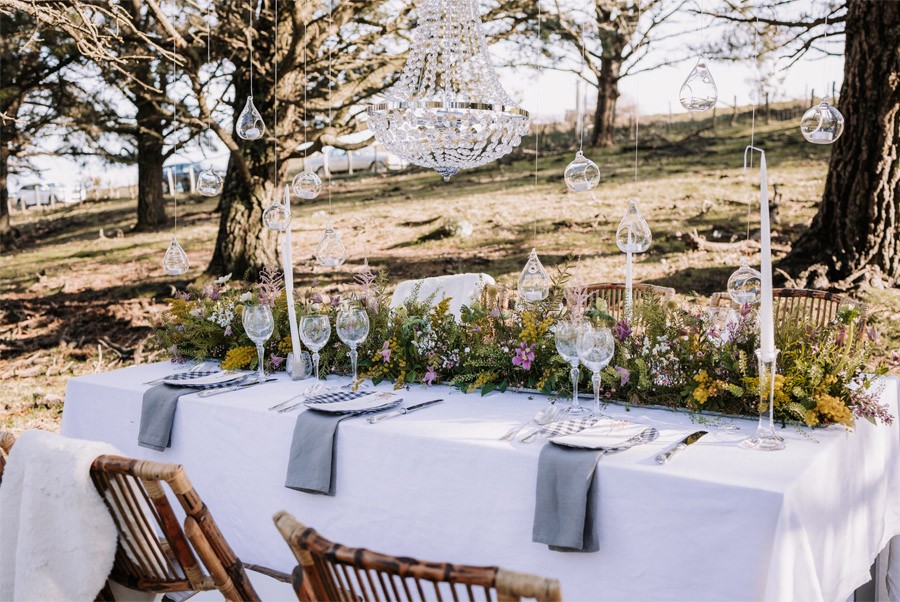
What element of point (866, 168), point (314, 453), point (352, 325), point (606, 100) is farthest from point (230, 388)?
point (606, 100)

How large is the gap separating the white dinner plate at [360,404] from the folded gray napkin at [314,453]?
0.02 meters

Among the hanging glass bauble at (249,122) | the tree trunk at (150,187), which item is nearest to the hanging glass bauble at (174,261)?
the hanging glass bauble at (249,122)

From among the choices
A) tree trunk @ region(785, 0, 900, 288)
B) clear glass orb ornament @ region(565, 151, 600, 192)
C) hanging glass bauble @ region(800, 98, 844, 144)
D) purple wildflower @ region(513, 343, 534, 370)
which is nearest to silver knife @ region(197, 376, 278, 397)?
purple wildflower @ region(513, 343, 534, 370)

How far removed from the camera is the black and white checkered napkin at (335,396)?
2.42m

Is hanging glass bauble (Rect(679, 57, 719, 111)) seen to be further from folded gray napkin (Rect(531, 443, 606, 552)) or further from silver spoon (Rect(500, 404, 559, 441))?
folded gray napkin (Rect(531, 443, 606, 552))

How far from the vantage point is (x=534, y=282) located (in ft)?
8.25

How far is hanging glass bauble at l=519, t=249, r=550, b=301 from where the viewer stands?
2516mm

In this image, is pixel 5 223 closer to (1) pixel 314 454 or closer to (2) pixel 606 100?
(2) pixel 606 100

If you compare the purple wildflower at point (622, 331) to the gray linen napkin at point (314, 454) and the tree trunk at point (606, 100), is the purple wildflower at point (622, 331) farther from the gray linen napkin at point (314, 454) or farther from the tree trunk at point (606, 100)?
the tree trunk at point (606, 100)

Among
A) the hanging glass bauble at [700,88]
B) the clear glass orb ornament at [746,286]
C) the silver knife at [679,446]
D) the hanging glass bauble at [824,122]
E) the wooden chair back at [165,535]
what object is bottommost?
the wooden chair back at [165,535]

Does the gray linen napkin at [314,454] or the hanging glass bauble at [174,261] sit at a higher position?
the hanging glass bauble at [174,261]

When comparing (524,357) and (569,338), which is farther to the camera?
(524,357)

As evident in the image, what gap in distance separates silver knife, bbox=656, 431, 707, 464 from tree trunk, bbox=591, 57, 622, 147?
398 inches

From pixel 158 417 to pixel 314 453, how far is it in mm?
692
